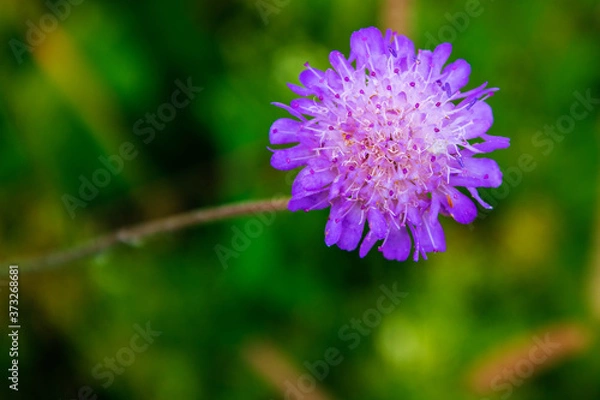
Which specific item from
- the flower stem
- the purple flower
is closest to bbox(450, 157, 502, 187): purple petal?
the purple flower

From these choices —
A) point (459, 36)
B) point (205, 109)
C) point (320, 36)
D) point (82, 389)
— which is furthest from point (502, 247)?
point (82, 389)

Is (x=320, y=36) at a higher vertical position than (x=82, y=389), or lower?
higher

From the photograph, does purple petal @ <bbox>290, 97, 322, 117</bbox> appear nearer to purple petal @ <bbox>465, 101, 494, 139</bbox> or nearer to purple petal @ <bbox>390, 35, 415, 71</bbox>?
purple petal @ <bbox>390, 35, 415, 71</bbox>

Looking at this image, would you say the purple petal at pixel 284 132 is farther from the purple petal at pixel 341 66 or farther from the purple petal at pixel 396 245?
the purple petal at pixel 396 245

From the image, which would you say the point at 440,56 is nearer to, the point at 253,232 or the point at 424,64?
the point at 424,64

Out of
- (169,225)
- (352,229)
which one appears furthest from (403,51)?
(169,225)

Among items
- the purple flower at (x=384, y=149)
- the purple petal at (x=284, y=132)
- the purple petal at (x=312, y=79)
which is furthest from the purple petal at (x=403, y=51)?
the purple petal at (x=284, y=132)

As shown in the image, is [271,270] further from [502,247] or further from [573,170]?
[573,170]
